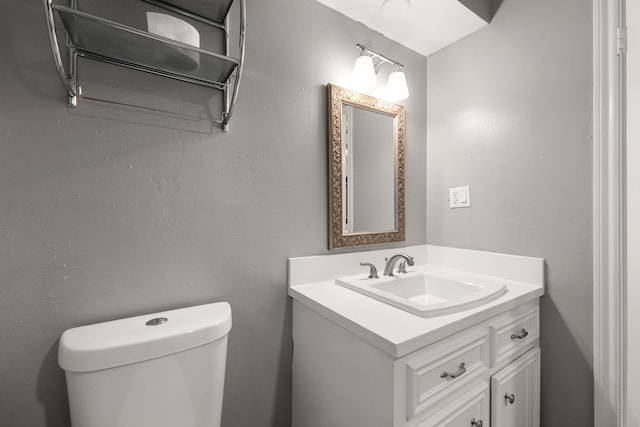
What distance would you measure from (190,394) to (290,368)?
46 centimetres

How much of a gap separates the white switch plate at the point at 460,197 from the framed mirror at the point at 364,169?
26cm

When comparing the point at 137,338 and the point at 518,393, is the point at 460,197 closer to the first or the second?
the point at 518,393

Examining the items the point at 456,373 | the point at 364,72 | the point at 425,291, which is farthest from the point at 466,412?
the point at 364,72

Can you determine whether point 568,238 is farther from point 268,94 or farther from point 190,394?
point 190,394

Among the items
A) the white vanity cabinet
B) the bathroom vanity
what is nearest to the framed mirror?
the bathroom vanity

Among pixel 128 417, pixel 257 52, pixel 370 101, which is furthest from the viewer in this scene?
pixel 370 101

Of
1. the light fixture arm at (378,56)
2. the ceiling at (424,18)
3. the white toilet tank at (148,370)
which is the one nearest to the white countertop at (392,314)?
the white toilet tank at (148,370)

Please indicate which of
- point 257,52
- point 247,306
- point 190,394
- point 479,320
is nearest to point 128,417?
point 190,394

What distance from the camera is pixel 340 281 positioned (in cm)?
120

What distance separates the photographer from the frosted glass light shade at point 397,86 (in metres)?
1.36

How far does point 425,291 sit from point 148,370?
1131 millimetres

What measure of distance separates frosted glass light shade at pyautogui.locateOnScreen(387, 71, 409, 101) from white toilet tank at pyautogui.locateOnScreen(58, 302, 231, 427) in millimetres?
1209

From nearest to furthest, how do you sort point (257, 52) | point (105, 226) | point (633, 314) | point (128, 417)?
1. point (128, 417)
2. point (105, 226)
3. point (633, 314)
4. point (257, 52)

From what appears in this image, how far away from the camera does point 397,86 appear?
1.37 metres
